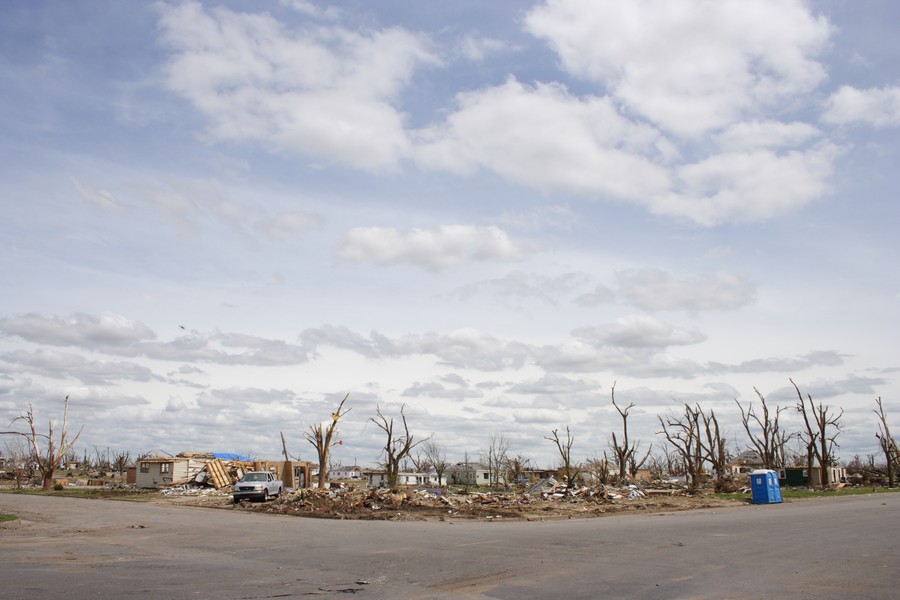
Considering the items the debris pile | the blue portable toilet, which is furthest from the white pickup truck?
the blue portable toilet

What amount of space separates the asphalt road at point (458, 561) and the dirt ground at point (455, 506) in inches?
268

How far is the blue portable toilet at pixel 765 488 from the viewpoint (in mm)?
36969

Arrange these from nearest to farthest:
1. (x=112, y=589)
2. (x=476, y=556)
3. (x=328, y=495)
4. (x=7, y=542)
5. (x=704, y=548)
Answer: (x=112, y=589) < (x=476, y=556) < (x=704, y=548) < (x=7, y=542) < (x=328, y=495)

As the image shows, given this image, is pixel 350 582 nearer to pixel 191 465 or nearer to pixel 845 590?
pixel 845 590

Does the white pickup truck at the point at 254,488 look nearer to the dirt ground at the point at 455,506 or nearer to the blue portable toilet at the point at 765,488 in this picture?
the dirt ground at the point at 455,506

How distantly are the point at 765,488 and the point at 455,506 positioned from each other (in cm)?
1699

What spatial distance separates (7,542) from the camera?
1645 centimetres

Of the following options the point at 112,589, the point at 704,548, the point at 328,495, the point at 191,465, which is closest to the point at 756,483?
the point at 328,495

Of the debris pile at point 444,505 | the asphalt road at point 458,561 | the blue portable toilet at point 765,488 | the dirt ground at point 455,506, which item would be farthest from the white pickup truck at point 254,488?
the blue portable toilet at point 765,488

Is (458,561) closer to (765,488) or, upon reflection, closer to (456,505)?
(456,505)

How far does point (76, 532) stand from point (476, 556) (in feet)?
40.4

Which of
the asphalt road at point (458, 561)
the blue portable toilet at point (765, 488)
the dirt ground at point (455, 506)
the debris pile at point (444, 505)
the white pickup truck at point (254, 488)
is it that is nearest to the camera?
the asphalt road at point (458, 561)

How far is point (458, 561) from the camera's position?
43.9ft

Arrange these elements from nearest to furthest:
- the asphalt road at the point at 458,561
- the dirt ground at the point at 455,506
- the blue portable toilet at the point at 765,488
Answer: the asphalt road at the point at 458,561, the dirt ground at the point at 455,506, the blue portable toilet at the point at 765,488
